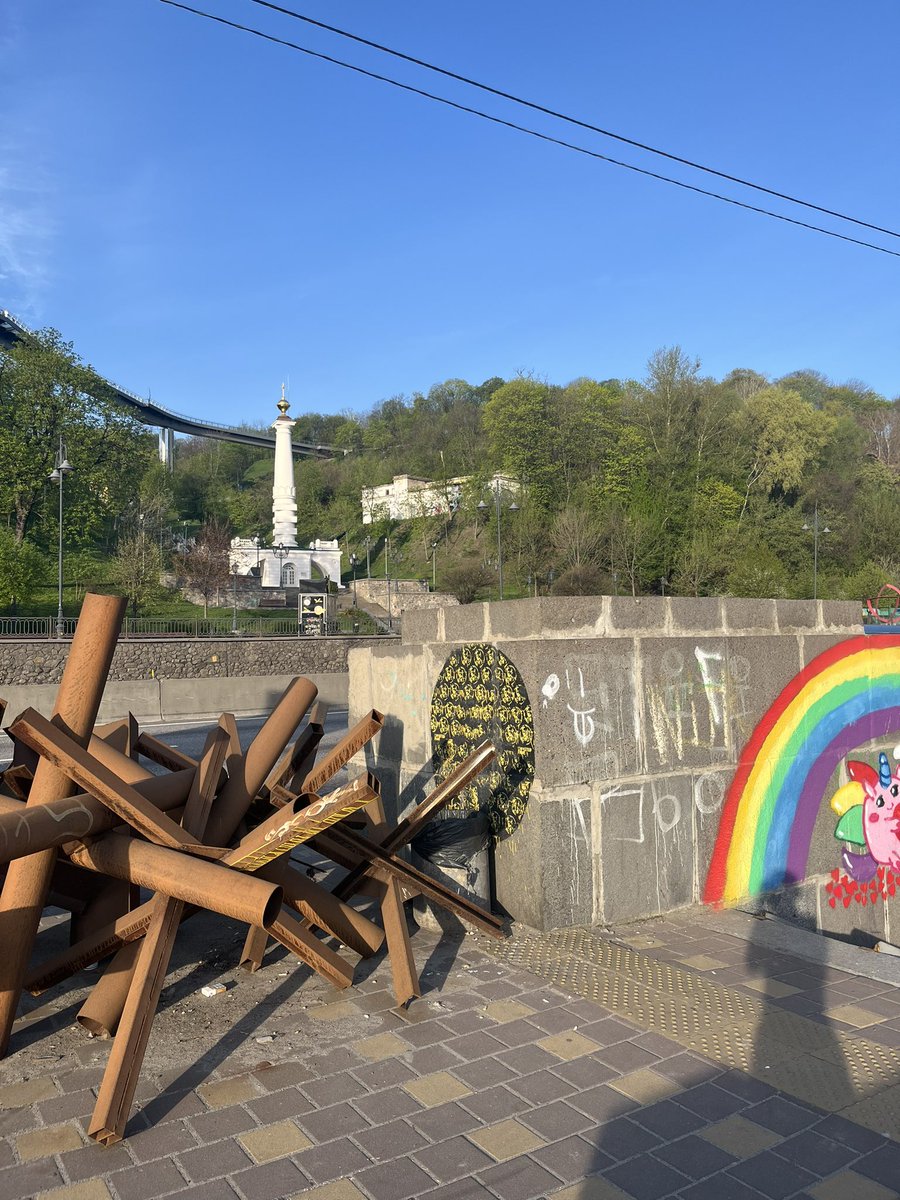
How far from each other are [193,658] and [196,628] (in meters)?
2.64

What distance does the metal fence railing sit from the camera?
31.5 metres

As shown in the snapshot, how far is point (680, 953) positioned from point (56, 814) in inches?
128

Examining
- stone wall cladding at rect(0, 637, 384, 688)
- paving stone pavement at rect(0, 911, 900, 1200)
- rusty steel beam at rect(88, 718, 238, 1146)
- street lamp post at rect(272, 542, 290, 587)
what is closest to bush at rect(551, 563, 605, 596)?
street lamp post at rect(272, 542, 290, 587)

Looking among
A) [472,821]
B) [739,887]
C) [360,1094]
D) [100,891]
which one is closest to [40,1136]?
[360,1094]

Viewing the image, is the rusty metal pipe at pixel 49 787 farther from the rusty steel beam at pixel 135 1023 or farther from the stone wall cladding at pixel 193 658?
the stone wall cladding at pixel 193 658

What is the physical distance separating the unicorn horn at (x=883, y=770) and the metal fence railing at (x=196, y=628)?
95.8 ft

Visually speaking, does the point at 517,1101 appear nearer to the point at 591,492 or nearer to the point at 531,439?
the point at 591,492

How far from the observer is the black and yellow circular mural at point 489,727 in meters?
5.21

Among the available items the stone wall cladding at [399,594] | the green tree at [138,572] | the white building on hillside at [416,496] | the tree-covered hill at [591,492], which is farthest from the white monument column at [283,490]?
the green tree at [138,572]

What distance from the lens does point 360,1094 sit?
3146 millimetres

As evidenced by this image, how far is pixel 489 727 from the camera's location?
543 cm

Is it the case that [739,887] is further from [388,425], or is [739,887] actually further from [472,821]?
[388,425]

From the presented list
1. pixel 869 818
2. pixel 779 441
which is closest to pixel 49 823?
pixel 869 818

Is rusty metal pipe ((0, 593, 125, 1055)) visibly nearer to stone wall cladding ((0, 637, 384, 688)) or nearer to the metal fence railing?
stone wall cladding ((0, 637, 384, 688))
